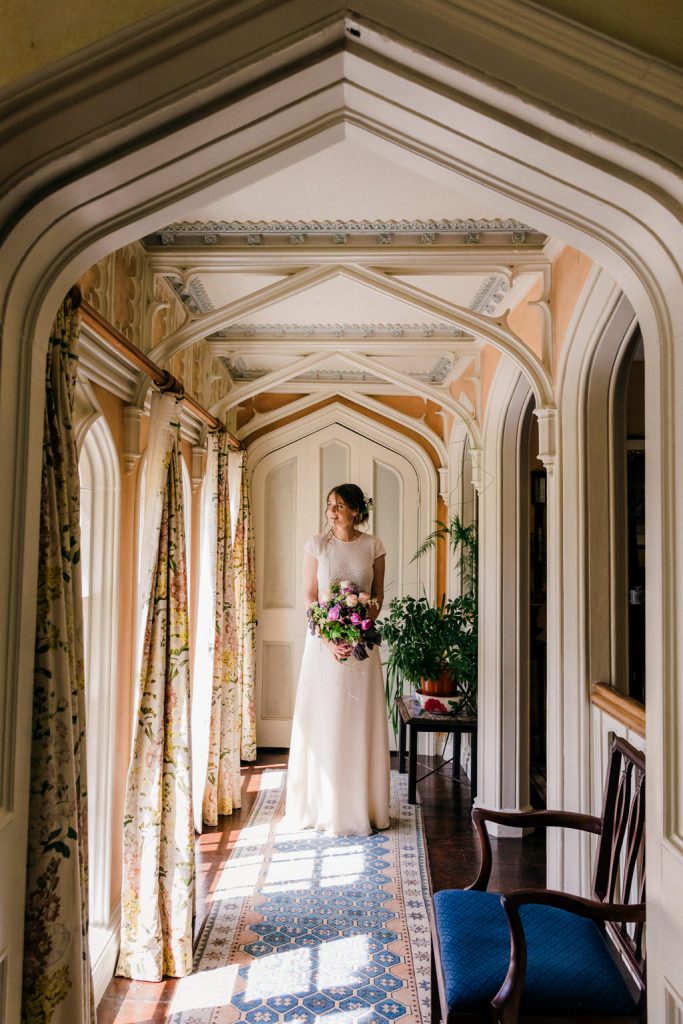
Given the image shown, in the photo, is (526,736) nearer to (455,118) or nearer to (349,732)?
(349,732)

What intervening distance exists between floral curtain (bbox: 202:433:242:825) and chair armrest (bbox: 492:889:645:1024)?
109 inches

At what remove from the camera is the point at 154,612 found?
2820 mm

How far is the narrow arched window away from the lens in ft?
9.39

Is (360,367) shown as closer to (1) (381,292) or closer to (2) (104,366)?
(1) (381,292)

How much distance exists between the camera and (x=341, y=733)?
4.18 m

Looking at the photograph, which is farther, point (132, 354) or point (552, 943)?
point (132, 354)

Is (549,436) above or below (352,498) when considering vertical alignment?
above

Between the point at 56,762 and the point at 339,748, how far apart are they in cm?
270

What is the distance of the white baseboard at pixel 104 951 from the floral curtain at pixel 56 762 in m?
0.97

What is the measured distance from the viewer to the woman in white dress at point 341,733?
13.8 feet

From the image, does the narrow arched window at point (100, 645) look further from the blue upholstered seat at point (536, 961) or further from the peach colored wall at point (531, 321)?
the peach colored wall at point (531, 321)

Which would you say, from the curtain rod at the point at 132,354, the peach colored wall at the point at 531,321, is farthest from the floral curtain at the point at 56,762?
the peach colored wall at the point at 531,321

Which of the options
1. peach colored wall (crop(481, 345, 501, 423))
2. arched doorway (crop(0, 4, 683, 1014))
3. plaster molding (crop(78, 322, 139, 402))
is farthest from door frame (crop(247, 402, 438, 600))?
arched doorway (crop(0, 4, 683, 1014))

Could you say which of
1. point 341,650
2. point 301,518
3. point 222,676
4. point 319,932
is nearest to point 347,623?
point 341,650
